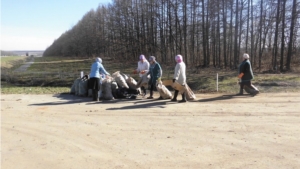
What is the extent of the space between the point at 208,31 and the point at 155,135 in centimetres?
2788

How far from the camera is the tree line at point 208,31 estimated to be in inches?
1035

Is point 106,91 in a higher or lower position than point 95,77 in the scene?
lower

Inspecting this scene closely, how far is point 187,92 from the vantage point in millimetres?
11852

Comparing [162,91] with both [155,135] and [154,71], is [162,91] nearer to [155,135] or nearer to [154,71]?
[154,71]

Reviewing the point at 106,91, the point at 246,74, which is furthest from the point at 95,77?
the point at 246,74

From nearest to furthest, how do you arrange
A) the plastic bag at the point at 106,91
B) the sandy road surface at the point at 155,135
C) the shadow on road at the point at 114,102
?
the sandy road surface at the point at 155,135 → the shadow on road at the point at 114,102 → the plastic bag at the point at 106,91

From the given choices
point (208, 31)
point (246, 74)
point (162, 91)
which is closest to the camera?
point (162, 91)

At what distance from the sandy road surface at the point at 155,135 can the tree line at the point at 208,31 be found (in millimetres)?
16359

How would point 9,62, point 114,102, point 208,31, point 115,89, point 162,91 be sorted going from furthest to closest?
point 9,62, point 208,31, point 115,89, point 162,91, point 114,102

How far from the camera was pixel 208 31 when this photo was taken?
33.2m

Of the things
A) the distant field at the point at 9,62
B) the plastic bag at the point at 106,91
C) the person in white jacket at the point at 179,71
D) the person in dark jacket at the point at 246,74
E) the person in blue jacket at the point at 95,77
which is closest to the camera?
the person in white jacket at the point at 179,71

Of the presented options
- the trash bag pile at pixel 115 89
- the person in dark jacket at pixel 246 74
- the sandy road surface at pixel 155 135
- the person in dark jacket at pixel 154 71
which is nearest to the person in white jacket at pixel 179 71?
the sandy road surface at pixel 155 135

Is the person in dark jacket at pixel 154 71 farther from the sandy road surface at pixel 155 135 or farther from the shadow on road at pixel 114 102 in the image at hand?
the sandy road surface at pixel 155 135

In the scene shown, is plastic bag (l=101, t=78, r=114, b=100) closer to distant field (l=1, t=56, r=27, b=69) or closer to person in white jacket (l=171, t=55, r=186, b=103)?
person in white jacket (l=171, t=55, r=186, b=103)
